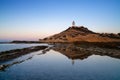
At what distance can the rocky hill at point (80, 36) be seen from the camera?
379 feet

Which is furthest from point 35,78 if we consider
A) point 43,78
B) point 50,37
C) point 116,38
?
point 50,37

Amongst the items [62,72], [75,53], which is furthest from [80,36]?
[62,72]

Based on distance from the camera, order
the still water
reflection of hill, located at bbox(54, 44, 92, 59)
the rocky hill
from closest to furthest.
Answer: the still water
reflection of hill, located at bbox(54, 44, 92, 59)
the rocky hill

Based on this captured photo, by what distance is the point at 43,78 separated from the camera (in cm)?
1700


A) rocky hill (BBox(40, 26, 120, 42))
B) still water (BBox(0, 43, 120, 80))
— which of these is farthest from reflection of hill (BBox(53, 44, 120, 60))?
rocky hill (BBox(40, 26, 120, 42))

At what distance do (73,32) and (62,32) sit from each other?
17.7 metres

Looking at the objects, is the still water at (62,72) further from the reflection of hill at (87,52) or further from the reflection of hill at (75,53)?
the reflection of hill at (75,53)

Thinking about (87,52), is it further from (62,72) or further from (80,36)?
(80,36)

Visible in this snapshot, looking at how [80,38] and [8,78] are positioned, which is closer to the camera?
[8,78]

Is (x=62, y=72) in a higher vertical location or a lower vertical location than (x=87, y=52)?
lower

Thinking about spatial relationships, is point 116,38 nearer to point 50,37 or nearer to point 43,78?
point 50,37

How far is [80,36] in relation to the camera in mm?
147750

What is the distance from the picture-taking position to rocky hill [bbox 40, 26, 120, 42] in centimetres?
11550

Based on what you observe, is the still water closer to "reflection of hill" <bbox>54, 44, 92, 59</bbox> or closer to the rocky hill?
"reflection of hill" <bbox>54, 44, 92, 59</bbox>
